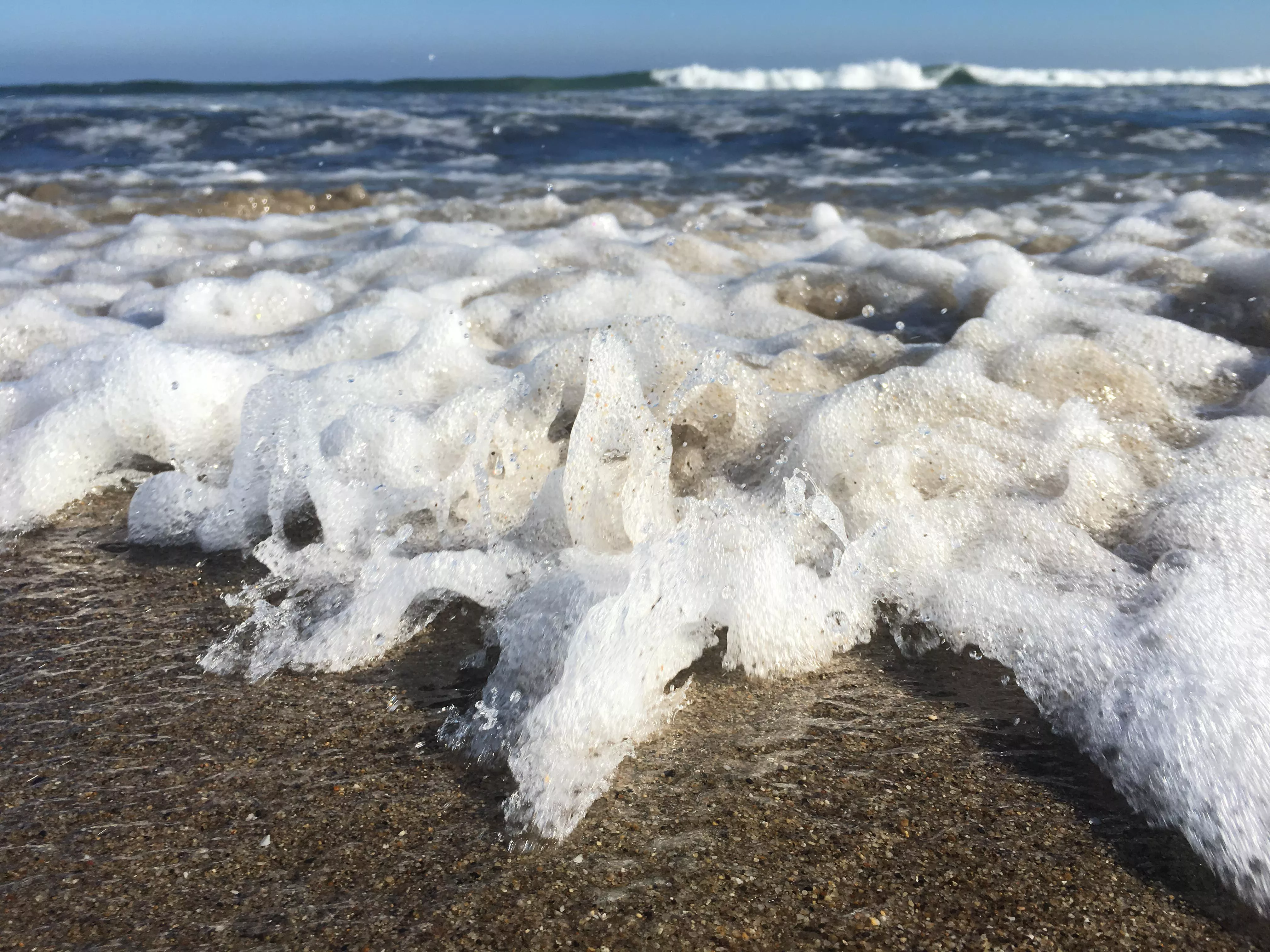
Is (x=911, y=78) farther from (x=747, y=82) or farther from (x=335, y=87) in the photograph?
(x=335, y=87)

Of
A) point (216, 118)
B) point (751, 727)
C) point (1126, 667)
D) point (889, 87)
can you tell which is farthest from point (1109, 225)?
point (889, 87)

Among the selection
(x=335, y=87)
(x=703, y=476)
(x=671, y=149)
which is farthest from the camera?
(x=335, y=87)

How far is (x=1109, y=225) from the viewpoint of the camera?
183 inches

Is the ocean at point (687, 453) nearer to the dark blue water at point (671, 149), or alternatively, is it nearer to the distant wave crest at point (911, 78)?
the dark blue water at point (671, 149)

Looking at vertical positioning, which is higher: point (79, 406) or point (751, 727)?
point (79, 406)

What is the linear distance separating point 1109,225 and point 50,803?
4853 millimetres

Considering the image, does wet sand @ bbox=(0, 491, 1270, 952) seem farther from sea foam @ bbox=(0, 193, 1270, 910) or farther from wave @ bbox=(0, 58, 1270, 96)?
wave @ bbox=(0, 58, 1270, 96)

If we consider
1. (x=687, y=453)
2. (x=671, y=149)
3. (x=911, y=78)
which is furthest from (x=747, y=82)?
(x=687, y=453)

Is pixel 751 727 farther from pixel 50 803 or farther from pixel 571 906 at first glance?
pixel 50 803

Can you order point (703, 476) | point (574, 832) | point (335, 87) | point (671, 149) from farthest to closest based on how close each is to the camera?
point (335, 87), point (671, 149), point (703, 476), point (574, 832)

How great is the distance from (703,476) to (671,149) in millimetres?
7677

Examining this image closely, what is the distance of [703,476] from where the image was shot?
2178 mm

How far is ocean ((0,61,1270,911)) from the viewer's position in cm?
146

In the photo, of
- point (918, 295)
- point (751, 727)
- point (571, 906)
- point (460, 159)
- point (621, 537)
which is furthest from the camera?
point (460, 159)
